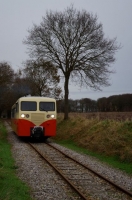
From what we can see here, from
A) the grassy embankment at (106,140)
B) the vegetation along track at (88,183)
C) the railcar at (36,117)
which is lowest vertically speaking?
the vegetation along track at (88,183)

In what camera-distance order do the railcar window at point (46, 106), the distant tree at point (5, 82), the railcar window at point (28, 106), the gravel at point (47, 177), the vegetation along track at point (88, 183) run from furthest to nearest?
1. the distant tree at point (5, 82)
2. the railcar window at point (46, 106)
3. the railcar window at point (28, 106)
4. the gravel at point (47, 177)
5. the vegetation along track at point (88, 183)

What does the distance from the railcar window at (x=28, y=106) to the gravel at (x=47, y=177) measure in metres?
6.73

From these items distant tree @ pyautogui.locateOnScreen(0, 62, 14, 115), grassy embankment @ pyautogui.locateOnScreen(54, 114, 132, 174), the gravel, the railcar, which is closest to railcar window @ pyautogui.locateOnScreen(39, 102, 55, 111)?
the railcar

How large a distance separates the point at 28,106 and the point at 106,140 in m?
6.69

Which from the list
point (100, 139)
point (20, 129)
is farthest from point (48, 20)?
point (100, 139)

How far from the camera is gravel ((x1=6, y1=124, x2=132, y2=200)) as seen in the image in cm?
800

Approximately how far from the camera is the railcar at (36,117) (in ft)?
66.5

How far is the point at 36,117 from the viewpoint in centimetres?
2052

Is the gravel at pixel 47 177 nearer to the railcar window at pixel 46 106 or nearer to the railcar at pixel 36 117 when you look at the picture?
the railcar at pixel 36 117

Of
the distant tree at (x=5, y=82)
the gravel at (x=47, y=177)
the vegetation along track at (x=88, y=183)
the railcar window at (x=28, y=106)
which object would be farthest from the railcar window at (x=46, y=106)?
the distant tree at (x=5, y=82)

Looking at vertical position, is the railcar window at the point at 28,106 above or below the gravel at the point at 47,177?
above

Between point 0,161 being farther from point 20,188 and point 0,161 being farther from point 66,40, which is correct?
point 66,40

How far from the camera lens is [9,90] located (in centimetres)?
6162

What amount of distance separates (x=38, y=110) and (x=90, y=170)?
10.4 metres
